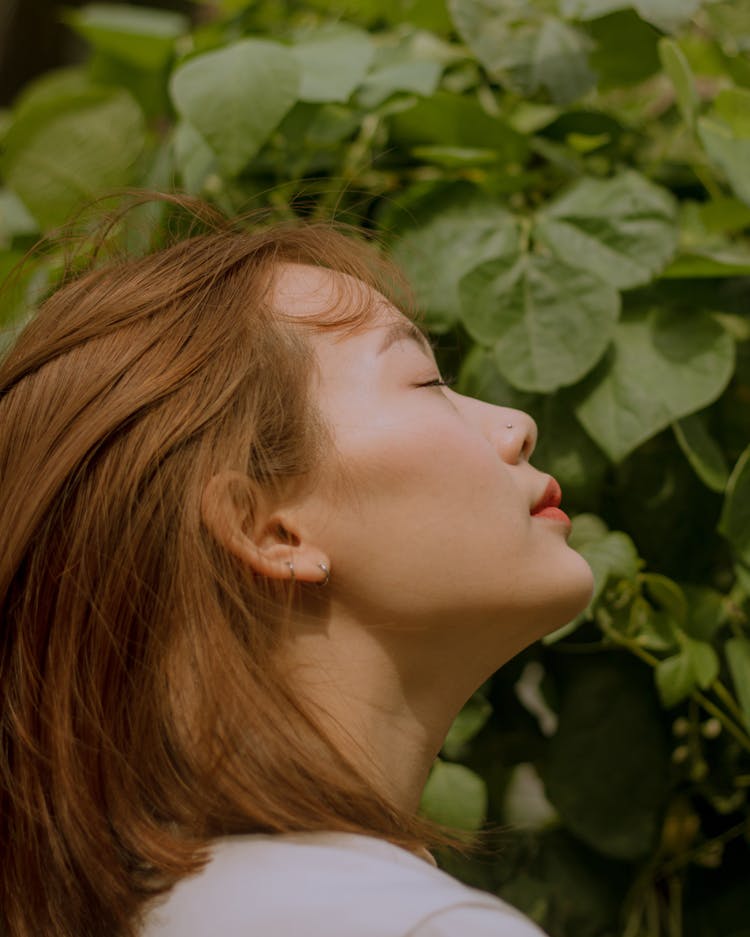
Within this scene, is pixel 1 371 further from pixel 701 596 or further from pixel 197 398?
pixel 701 596

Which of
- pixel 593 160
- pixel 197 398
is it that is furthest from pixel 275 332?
pixel 593 160

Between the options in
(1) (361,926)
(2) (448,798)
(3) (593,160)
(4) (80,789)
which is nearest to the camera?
(1) (361,926)

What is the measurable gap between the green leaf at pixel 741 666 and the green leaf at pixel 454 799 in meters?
0.19

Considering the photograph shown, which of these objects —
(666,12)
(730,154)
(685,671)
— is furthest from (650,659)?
(666,12)

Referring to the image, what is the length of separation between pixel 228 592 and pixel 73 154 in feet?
1.76

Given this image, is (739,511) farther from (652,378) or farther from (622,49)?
(622,49)

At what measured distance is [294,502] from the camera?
665mm

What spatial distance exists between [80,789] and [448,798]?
0.29 meters

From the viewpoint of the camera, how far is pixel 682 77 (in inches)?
31.8

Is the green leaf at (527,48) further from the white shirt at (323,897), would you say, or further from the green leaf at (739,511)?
the white shirt at (323,897)

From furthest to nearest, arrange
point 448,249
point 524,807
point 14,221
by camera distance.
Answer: point 14,221 < point 524,807 < point 448,249

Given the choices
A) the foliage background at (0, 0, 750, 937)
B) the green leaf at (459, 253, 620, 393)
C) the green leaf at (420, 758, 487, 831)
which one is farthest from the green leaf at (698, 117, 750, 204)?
the green leaf at (420, 758, 487, 831)

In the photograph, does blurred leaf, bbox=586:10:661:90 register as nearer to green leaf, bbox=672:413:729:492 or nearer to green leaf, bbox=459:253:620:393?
green leaf, bbox=459:253:620:393

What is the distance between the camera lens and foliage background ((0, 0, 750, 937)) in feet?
2.67
